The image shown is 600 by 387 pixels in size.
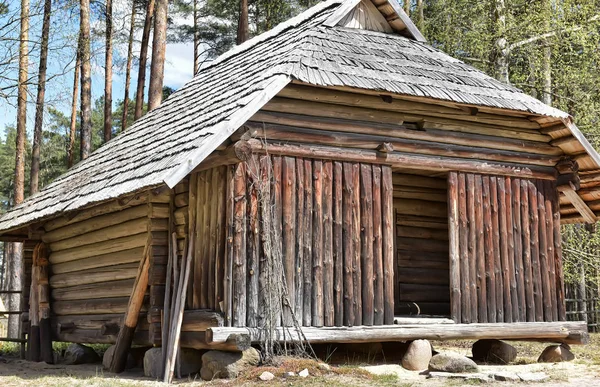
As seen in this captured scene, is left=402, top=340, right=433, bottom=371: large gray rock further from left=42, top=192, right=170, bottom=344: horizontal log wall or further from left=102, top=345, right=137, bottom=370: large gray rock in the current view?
left=102, top=345, right=137, bottom=370: large gray rock

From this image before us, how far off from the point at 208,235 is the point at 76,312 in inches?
180

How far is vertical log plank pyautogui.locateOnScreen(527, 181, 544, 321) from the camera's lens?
1219cm

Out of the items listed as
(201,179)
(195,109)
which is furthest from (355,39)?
(201,179)

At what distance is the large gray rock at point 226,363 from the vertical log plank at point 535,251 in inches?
201

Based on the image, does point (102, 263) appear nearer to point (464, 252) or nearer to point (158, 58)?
point (464, 252)

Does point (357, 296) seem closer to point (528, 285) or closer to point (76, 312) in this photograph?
point (528, 285)

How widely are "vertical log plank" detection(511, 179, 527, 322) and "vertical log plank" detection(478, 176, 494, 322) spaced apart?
46 cm

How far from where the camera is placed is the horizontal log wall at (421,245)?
13.4 meters

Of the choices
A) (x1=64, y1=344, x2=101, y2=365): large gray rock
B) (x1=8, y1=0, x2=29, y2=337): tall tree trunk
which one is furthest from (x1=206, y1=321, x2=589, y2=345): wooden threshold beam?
(x1=8, y1=0, x2=29, y2=337): tall tree trunk

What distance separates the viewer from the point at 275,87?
9625 mm

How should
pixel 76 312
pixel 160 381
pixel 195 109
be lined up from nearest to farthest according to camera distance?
pixel 160 381 → pixel 195 109 → pixel 76 312

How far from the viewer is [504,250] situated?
11961 mm

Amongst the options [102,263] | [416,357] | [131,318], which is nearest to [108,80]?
[102,263]

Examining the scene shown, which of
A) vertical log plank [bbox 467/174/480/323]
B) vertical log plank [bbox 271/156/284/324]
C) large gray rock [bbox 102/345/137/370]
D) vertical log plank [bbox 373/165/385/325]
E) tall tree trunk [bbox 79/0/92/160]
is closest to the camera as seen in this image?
vertical log plank [bbox 271/156/284/324]
